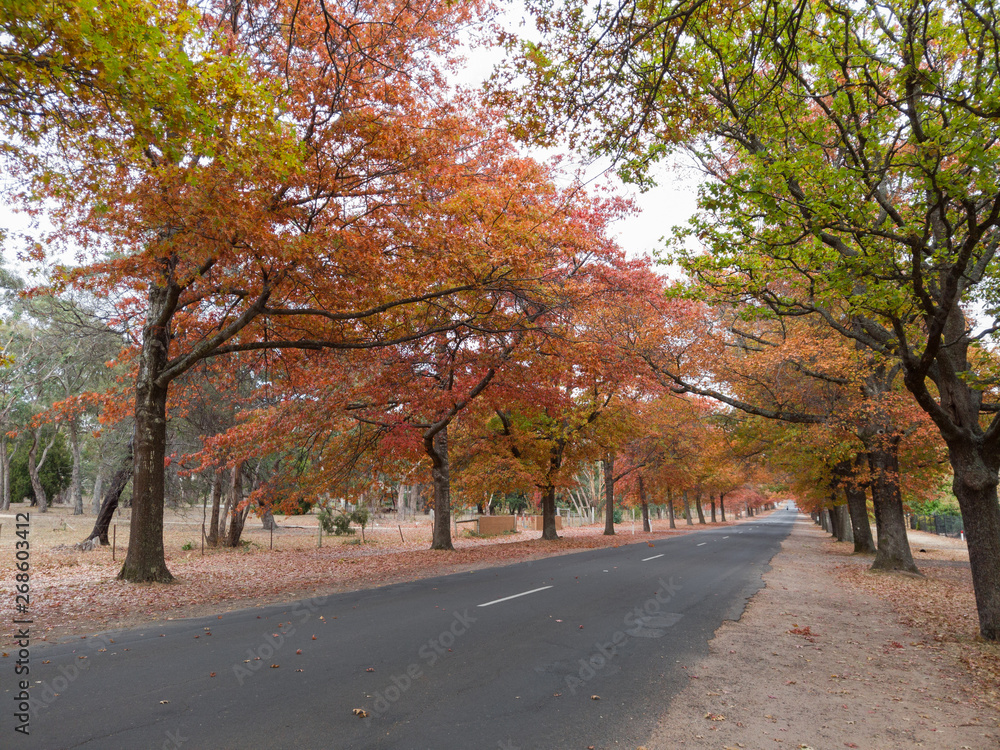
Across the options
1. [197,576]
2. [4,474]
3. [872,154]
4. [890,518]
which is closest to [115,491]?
[197,576]

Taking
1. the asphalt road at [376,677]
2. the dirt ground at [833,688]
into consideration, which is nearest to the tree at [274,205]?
the asphalt road at [376,677]

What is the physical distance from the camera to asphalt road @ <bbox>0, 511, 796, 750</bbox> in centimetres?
429

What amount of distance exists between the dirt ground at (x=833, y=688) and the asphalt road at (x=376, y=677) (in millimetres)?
412

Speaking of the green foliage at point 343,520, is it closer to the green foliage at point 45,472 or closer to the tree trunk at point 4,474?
the tree trunk at point 4,474

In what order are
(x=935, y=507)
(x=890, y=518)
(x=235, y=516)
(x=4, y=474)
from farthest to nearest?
(x=935, y=507), (x=4, y=474), (x=235, y=516), (x=890, y=518)

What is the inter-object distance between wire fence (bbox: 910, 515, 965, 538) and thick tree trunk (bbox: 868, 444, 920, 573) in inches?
1211

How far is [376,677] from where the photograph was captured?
562 centimetres

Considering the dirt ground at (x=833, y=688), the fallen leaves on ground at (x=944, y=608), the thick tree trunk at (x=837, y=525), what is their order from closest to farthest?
the dirt ground at (x=833, y=688), the fallen leaves on ground at (x=944, y=608), the thick tree trunk at (x=837, y=525)

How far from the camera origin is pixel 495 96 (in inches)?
257

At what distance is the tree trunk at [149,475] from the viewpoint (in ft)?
37.5

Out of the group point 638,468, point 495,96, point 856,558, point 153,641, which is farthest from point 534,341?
point 638,468

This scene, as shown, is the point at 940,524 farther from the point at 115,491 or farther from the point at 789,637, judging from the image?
the point at 115,491

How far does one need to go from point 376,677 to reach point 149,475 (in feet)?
28.2

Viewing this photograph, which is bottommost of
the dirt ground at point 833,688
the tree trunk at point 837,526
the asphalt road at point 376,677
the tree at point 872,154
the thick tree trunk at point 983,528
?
the tree trunk at point 837,526
